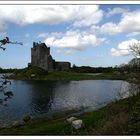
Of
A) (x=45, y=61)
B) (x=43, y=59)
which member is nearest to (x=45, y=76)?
(x=45, y=61)

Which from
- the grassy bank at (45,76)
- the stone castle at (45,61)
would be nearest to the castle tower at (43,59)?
the stone castle at (45,61)

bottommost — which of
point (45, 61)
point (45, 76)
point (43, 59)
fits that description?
point (45, 76)

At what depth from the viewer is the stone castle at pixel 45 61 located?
88.4m

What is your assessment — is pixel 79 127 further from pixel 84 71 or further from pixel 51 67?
pixel 84 71

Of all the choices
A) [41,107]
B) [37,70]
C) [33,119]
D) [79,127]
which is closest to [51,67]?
[37,70]

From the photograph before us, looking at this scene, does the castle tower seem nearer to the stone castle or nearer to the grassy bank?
the stone castle

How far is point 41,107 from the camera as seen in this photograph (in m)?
37.2

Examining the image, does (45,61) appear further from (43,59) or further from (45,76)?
(45,76)

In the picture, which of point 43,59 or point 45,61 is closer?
point 43,59

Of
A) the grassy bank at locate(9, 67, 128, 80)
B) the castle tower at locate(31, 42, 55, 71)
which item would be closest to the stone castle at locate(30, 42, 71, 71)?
the castle tower at locate(31, 42, 55, 71)

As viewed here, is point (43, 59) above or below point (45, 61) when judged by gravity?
above

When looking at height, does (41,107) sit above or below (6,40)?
below

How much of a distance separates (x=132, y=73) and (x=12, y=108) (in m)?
19.8

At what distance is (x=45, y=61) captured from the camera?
108 metres
